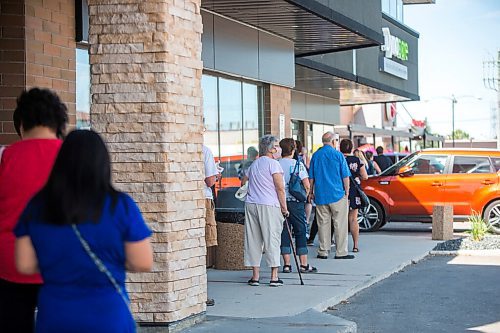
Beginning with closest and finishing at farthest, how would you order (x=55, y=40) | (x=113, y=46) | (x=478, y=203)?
(x=113, y=46), (x=55, y=40), (x=478, y=203)

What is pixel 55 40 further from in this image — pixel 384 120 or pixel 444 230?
pixel 384 120

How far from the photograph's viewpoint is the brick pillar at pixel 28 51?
9883 millimetres

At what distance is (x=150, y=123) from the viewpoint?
7.86 meters

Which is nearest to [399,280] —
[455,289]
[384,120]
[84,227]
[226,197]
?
[455,289]

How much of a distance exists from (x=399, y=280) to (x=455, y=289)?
40.4 inches

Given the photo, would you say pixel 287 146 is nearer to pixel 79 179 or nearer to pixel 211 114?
pixel 211 114

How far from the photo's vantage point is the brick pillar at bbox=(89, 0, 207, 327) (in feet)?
25.7

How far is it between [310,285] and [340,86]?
1592 cm

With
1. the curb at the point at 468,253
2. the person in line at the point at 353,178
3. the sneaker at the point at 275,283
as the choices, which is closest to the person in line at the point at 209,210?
the sneaker at the point at 275,283

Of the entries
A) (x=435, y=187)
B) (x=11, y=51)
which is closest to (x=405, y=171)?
(x=435, y=187)

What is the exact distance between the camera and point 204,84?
15.4 meters

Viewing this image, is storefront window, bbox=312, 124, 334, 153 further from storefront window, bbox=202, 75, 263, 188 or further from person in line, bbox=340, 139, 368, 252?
person in line, bbox=340, 139, 368, 252

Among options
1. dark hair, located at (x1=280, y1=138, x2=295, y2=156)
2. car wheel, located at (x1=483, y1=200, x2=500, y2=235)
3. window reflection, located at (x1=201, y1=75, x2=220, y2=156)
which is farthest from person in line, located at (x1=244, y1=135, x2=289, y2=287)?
car wheel, located at (x1=483, y1=200, x2=500, y2=235)

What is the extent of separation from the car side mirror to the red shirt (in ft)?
50.8
